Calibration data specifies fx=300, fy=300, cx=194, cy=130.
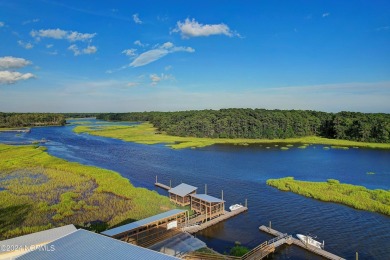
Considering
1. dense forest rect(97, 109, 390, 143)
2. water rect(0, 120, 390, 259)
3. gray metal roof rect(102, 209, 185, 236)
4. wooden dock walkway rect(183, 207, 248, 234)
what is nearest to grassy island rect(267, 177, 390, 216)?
water rect(0, 120, 390, 259)

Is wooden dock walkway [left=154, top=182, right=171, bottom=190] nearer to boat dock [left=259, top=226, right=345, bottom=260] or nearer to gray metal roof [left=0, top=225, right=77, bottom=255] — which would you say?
boat dock [left=259, top=226, right=345, bottom=260]

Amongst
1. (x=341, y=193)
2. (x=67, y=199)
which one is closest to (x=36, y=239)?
(x=67, y=199)

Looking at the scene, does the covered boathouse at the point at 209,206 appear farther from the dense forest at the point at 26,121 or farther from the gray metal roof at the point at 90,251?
the dense forest at the point at 26,121

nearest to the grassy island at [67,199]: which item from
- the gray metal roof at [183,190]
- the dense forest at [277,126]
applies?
the gray metal roof at [183,190]

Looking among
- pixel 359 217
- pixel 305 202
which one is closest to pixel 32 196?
pixel 305 202

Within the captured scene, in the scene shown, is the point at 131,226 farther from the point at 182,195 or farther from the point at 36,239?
the point at 182,195

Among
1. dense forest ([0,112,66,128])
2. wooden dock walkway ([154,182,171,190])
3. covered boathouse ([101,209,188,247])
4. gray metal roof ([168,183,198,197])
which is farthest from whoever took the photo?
dense forest ([0,112,66,128])
